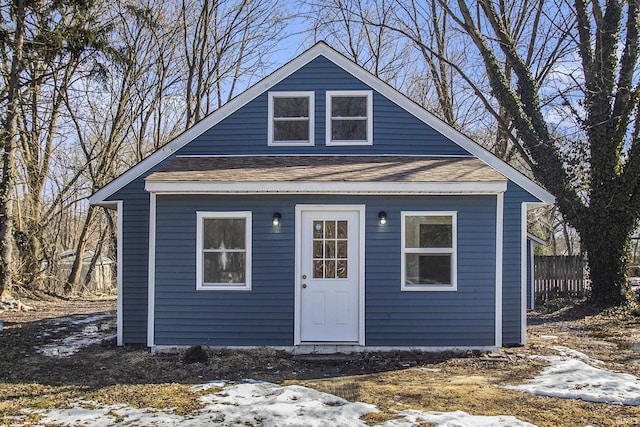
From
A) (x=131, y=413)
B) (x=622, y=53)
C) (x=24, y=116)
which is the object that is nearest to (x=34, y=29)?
(x=24, y=116)

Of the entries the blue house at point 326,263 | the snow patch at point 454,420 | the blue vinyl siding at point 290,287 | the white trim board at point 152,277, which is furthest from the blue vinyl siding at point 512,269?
the white trim board at point 152,277

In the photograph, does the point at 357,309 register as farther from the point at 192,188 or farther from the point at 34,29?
the point at 34,29

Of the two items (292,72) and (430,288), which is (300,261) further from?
(292,72)

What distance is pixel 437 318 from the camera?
8.66 meters

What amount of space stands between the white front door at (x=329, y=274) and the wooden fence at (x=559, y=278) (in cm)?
939

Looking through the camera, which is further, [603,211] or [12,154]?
[12,154]

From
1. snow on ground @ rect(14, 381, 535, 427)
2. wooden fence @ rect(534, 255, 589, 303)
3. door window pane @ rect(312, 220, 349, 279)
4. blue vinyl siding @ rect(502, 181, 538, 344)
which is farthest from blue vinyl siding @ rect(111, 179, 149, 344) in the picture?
wooden fence @ rect(534, 255, 589, 303)

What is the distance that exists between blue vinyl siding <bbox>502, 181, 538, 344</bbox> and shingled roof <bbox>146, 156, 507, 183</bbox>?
859mm

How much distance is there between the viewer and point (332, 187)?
8375 millimetres

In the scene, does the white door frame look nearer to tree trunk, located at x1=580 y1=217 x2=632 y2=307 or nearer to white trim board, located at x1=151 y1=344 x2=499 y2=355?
white trim board, located at x1=151 y1=344 x2=499 y2=355

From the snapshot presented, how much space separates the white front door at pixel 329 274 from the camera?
8.72 metres

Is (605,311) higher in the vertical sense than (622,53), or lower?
lower

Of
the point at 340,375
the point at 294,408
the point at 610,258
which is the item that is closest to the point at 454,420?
the point at 294,408

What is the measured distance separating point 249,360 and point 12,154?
Result: 405 inches
